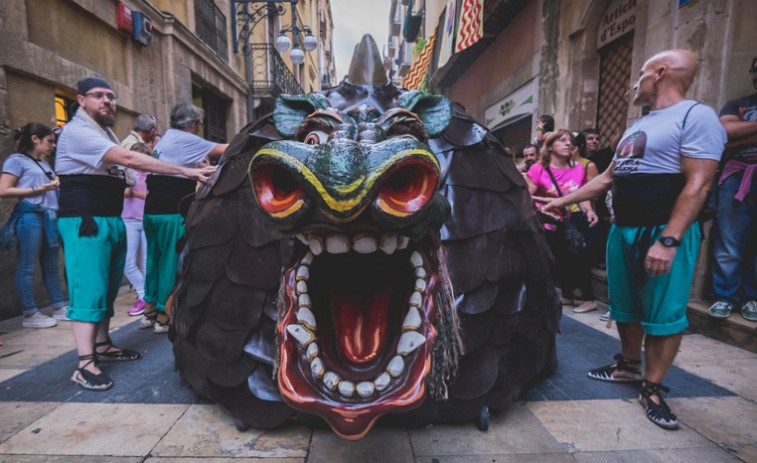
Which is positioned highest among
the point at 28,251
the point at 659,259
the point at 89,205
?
the point at 89,205

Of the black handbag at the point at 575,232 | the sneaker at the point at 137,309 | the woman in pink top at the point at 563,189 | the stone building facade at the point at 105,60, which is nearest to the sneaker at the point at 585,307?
the woman in pink top at the point at 563,189

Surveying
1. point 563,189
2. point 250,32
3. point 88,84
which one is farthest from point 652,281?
point 250,32

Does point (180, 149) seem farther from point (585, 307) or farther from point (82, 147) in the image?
point (585, 307)

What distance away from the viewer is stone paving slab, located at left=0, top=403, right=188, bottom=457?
1792 millimetres

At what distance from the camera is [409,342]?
1.15 meters

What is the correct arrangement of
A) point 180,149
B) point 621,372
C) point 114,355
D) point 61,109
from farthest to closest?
point 61,109
point 180,149
point 114,355
point 621,372

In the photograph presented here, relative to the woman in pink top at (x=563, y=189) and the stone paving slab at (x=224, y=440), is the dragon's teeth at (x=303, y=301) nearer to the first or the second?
the stone paving slab at (x=224, y=440)

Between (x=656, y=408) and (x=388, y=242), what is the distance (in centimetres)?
186

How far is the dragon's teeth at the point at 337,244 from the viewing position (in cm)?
110

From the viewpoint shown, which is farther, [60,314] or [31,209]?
[60,314]

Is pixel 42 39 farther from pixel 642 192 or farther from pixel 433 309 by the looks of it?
pixel 642 192

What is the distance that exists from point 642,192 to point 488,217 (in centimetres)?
86

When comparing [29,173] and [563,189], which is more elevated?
[29,173]

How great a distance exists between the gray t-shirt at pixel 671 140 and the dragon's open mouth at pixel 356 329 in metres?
1.58
